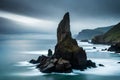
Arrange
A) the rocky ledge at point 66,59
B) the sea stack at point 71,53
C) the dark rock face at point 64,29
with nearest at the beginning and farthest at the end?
the rocky ledge at point 66,59, the sea stack at point 71,53, the dark rock face at point 64,29

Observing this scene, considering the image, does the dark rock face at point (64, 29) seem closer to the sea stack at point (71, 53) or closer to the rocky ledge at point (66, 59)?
the rocky ledge at point (66, 59)

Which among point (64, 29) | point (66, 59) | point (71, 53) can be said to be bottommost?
point (66, 59)

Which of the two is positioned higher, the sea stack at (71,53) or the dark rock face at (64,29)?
the dark rock face at (64,29)

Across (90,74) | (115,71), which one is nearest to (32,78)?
(90,74)

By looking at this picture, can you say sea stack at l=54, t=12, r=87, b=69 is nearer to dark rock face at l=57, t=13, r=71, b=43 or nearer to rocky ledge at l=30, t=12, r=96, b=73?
rocky ledge at l=30, t=12, r=96, b=73

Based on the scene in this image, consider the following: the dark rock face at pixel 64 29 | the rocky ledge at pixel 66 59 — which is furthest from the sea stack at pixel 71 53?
the dark rock face at pixel 64 29

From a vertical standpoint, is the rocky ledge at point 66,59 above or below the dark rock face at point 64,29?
below

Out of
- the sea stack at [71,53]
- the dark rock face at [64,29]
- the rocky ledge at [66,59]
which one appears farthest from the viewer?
the dark rock face at [64,29]

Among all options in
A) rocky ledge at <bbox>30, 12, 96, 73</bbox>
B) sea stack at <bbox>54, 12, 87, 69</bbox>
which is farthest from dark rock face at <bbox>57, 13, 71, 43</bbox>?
sea stack at <bbox>54, 12, 87, 69</bbox>

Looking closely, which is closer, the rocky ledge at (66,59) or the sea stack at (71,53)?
the rocky ledge at (66,59)

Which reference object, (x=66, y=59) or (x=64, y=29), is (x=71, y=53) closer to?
(x=66, y=59)

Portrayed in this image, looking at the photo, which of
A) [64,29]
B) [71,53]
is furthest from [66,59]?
[64,29]

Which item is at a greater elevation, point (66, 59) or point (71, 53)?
point (71, 53)

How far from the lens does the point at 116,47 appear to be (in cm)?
16575
